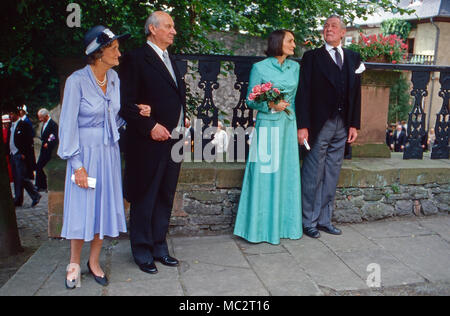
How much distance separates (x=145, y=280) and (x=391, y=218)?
126 inches

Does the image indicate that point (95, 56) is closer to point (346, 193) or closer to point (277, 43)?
point (277, 43)

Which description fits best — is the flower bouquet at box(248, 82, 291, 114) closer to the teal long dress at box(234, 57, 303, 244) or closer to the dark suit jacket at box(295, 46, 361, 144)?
the teal long dress at box(234, 57, 303, 244)

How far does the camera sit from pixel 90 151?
3.17 meters

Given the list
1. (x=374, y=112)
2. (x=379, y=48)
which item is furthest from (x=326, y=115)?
(x=379, y=48)

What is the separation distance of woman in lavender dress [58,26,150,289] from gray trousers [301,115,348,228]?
213cm

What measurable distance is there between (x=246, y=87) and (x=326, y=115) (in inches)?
39.7

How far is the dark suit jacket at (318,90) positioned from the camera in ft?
14.3

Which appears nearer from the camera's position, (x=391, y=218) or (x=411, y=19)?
(x=391, y=218)

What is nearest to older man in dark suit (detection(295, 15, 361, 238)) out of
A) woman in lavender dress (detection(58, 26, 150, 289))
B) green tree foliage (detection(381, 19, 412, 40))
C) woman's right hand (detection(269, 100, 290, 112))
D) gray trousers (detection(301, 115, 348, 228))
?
gray trousers (detection(301, 115, 348, 228))

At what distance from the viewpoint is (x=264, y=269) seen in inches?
144

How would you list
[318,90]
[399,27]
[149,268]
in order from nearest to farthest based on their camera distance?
[149,268] → [318,90] → [399,27]

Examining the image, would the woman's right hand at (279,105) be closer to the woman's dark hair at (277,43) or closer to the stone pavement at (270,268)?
the woman's dark hair at (277,43)
